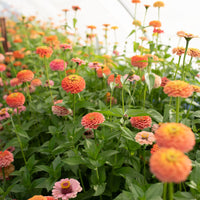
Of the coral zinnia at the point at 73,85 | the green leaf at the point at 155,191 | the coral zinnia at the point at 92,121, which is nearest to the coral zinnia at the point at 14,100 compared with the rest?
the coral zinnia at the point at 73,85

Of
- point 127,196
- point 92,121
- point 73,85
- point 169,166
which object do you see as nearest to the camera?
point 169,166

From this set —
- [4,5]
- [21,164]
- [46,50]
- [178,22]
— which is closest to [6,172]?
[21,164]

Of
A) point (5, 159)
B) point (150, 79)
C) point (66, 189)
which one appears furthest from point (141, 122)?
point (5, 159)

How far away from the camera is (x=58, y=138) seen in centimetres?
92

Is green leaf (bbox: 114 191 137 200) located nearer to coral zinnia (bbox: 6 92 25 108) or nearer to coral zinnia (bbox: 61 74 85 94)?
coral zinnia (bbox: 61 74 85 94)

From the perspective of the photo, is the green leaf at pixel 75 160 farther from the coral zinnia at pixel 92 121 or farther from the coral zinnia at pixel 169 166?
the coral zinnia at pixel 169 166


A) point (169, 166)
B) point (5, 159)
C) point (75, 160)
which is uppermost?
point (169, 166)

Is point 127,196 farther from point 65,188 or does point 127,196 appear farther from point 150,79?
point 150,79

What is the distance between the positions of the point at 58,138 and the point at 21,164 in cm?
35

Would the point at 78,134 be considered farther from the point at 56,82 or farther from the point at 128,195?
the point at 56,82

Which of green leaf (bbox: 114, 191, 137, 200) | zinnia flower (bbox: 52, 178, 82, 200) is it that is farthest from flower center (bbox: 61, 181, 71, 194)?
green leaf (bbox: 114, 191, 137, 200)

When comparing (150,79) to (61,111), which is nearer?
(150,79)

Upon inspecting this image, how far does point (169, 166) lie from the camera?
30 cm

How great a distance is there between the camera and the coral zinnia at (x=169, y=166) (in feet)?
0.98
